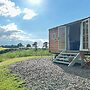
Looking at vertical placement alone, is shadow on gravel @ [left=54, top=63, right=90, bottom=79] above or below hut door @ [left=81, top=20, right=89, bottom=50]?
below

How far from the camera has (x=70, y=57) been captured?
1538 centimetres

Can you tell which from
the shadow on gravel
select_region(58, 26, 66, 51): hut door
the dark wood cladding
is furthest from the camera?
the dark wood cladding

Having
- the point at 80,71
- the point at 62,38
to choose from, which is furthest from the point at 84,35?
the point at 62,38

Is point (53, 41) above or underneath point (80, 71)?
above

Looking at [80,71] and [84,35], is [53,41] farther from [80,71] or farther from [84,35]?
[80,71]

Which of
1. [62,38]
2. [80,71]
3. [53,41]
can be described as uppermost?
[62,38]

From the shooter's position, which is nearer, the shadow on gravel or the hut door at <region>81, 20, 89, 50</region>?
the shadow on gravel

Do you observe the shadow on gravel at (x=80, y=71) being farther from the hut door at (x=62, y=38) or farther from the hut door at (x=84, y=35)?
the hut door at (x=62, y=38)

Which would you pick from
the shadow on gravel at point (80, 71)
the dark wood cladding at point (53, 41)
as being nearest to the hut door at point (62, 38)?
the dark wood cladding at point (53, 41)

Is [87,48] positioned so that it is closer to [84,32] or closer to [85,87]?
[84,32]

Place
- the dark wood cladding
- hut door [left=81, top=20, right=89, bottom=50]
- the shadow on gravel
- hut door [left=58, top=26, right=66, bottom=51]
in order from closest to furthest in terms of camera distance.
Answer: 1. the shadow on gravel
2. hut door [left=81, top=20, right=89, bottom=50]
3. hut door [left=58, top=26, right=66, bottom=51]
4. the dark wood cladding

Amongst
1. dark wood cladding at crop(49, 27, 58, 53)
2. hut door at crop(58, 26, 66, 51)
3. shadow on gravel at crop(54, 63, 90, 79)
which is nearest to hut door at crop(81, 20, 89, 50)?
shadow on gravel at crop(54, 63, 90, 79)

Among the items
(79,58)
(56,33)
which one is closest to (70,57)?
(79,58)

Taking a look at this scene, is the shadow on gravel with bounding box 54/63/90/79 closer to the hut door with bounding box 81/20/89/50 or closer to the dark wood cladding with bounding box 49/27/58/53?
the hut door with bounding box 81/20/89/50
